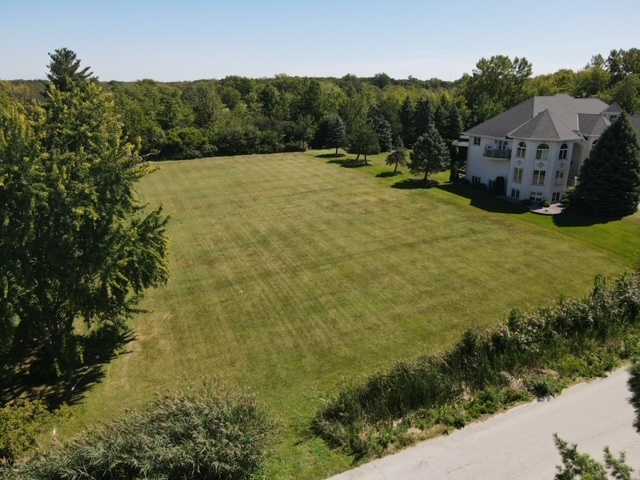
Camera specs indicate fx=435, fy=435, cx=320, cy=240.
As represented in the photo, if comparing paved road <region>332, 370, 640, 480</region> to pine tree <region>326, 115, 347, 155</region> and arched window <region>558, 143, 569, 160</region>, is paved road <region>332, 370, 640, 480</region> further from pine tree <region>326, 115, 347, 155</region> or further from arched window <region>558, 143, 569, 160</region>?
pine tree <region>326, 115, 347, 155</region>

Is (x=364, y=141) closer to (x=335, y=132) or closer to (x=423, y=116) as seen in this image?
(x=335, y=132)

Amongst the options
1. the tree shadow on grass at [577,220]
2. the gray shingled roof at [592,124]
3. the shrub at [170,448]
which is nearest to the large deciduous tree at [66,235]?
the shrub at [170,448]

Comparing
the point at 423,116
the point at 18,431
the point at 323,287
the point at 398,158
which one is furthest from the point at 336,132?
the point at 18,431

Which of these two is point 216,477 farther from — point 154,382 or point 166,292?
point 166,292

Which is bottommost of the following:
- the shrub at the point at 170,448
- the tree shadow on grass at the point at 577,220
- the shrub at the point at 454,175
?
the shrub at the point at 170,448

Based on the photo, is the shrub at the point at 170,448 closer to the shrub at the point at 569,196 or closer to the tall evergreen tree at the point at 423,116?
the shrub at the point at 569,196

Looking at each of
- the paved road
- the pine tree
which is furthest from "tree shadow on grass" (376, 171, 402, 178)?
the paved road
